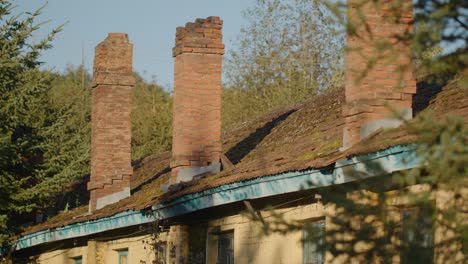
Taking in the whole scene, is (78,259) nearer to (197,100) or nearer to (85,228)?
(85,228)

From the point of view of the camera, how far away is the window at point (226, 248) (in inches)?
722

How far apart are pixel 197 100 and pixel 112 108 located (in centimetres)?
425

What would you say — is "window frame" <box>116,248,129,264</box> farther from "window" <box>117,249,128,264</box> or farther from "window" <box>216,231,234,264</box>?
"window" <box>216,231,234,264</box>

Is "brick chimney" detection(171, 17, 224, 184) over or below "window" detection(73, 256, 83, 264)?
over

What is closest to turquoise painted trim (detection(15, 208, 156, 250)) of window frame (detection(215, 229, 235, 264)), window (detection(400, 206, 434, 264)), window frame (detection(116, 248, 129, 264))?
window frame (detection(116, 248, 129, 264))

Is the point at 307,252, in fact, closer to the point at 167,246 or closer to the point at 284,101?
the point at 167,246

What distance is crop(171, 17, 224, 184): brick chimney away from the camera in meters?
20.7

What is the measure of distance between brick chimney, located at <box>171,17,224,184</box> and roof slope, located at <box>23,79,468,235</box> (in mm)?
639

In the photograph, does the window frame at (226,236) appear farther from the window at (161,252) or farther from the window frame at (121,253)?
the window frame at (121,253)

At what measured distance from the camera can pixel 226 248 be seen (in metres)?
18.6

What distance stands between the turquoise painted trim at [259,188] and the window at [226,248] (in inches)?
29.6

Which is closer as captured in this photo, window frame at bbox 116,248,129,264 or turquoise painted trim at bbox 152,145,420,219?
turquoise painted trim at bbox 152,145,420,219

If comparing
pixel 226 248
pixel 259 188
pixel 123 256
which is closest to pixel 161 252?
pixel 226 248

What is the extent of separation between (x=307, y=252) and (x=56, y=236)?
26.9 ft
